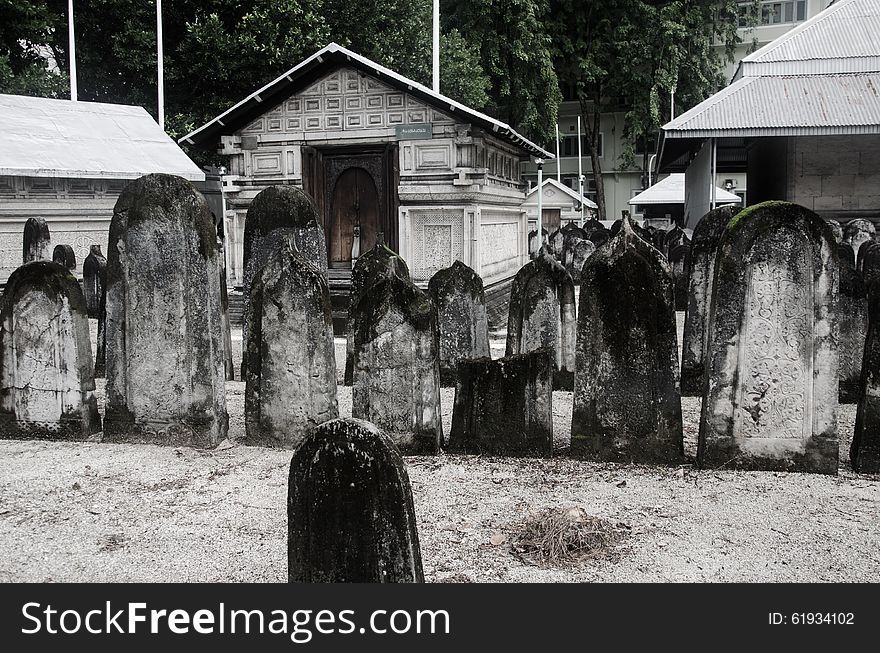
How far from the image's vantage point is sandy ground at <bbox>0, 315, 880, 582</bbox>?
15.3 ft

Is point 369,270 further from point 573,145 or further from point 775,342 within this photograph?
point 573,145

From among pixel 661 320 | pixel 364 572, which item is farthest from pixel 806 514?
pixel 364 572

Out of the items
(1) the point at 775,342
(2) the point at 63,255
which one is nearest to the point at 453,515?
(1) the point at 775,342

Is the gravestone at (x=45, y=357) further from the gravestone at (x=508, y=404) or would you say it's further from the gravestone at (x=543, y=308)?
the gravestone at (x=543, y=308)

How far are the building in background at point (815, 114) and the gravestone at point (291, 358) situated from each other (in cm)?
1265

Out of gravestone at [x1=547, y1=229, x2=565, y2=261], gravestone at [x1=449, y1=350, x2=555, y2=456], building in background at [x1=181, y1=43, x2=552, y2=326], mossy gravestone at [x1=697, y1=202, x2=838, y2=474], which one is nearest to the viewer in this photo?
mossy gravestone at [x1=697, y1=202, x2=838, y2=474]

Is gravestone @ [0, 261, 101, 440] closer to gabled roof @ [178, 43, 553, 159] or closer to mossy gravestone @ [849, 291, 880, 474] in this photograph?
mossy gravestone @ [849, 291, 880, 474]

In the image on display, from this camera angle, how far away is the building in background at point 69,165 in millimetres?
16953

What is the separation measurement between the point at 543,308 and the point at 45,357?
197 inches

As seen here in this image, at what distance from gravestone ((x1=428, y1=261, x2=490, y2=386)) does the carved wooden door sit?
7.61 m

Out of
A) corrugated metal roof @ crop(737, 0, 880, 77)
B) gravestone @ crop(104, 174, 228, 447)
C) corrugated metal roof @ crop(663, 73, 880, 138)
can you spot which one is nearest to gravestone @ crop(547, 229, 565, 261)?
corrugated metal roof @ crop(663, 73, 880, 138)

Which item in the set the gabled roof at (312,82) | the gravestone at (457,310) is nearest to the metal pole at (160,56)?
the gabled roof at (312,82)

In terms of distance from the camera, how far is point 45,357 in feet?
23.2

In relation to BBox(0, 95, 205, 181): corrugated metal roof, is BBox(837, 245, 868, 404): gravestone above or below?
below
